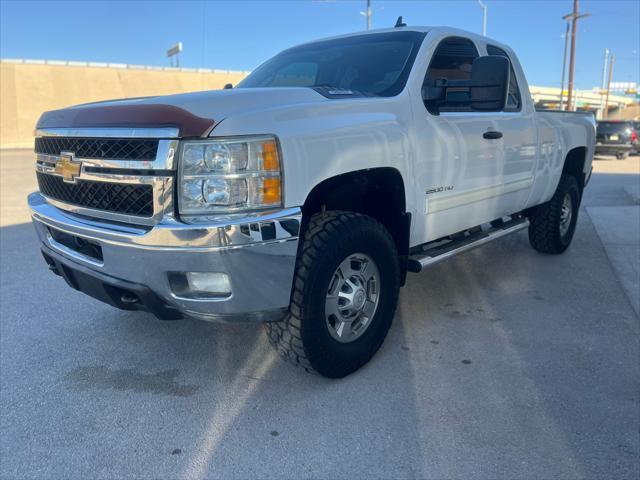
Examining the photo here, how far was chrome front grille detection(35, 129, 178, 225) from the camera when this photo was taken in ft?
7.82

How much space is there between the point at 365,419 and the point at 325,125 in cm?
148

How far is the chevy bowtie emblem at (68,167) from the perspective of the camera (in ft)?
9.07

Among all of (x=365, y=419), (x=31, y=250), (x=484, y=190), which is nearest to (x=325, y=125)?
(x=365, y=419)

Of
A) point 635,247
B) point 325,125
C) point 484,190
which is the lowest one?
point 635,247

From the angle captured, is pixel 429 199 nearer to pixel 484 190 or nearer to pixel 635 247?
pixel 484 190

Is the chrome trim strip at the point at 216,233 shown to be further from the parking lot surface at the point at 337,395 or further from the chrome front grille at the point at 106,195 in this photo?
the parking lot surface at the point at 337,395

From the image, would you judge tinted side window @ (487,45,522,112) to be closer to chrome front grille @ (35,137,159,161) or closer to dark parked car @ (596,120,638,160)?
chrome front grille @ (35,137,159,161)

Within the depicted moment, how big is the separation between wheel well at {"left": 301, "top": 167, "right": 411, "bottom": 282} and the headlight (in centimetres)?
58

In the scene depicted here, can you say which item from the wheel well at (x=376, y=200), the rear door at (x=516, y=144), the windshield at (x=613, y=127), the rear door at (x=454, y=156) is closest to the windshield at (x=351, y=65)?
the rear door at (x=454, y=156)

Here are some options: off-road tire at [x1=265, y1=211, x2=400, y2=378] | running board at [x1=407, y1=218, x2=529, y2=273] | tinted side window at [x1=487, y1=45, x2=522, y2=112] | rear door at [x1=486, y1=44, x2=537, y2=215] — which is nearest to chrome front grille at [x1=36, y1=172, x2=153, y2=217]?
off-road tire at [x1=265, y1=211, x2=400, y2=378]

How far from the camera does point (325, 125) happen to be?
267cm

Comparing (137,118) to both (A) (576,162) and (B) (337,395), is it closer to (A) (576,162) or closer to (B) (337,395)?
(B) (337,395)

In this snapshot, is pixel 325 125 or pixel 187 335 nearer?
pixel 325 125

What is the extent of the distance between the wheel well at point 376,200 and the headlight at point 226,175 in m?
0.58
